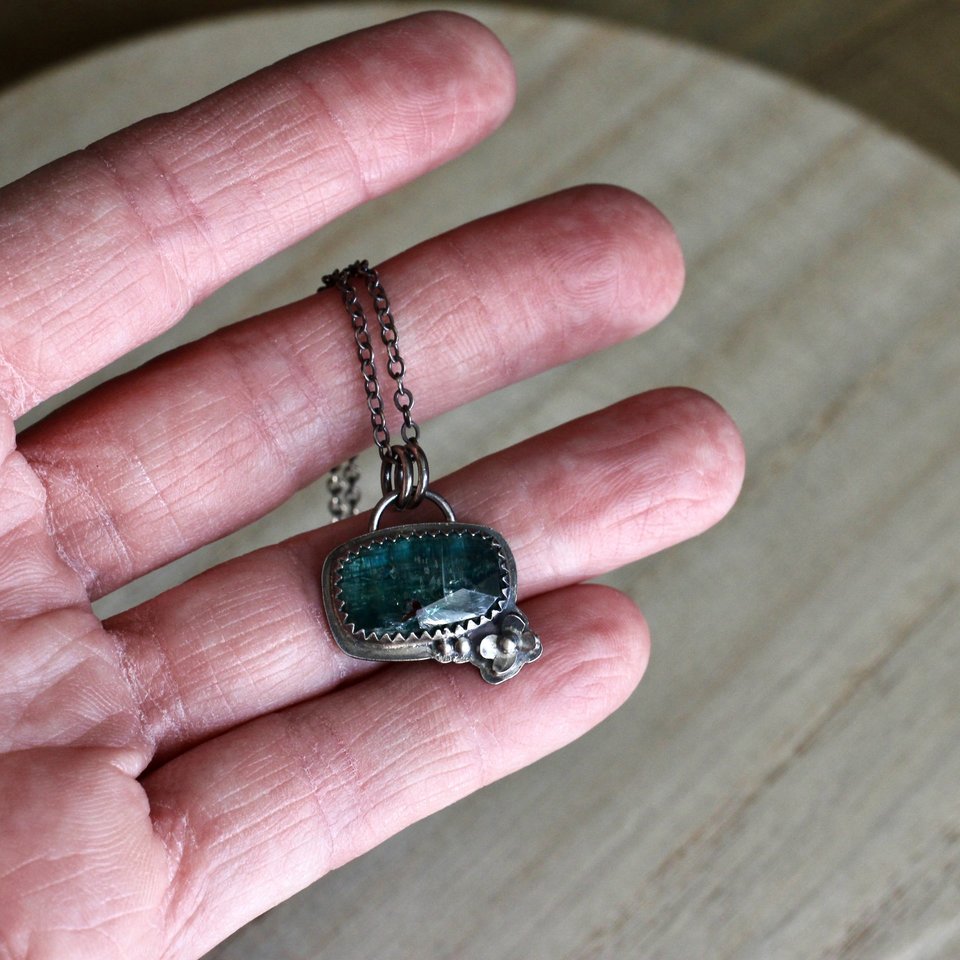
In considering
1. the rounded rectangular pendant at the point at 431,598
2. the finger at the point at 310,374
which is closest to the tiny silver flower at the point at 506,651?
the rounded rectangular pendant at the point at 431,598

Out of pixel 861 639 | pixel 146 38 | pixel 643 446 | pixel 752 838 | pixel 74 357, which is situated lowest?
pixel 752 838

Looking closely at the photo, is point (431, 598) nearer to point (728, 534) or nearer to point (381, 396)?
point (381, 396)

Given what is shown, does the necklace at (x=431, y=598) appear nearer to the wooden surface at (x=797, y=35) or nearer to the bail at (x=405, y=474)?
the bail at (x=405, y=474)

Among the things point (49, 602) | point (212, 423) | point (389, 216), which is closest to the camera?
point (49, 602)

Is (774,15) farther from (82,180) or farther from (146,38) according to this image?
(82,180)

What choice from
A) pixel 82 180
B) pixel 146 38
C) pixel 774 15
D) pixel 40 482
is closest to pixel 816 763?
pixel 40 482

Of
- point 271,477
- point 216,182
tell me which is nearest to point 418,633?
point 271,477

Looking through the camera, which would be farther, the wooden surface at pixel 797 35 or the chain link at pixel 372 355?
the wooden surface at pixel 797 35
